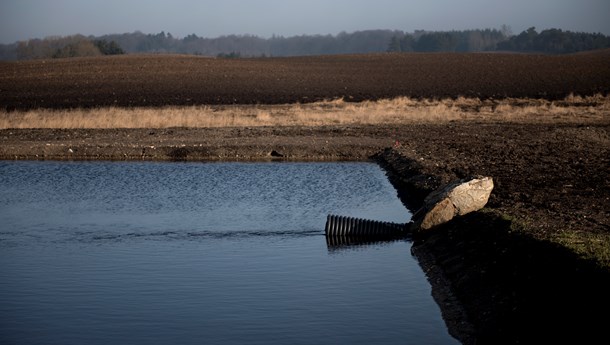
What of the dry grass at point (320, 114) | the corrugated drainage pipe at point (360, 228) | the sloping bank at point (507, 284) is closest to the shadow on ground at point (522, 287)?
the sloping bank at point (507, 284)

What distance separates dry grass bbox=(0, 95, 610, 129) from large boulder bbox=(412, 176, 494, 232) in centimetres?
2769

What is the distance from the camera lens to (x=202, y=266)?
1728cm

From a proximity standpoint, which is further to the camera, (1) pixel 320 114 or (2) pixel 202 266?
(1) pixel 320 114

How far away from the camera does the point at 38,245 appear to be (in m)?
19.7

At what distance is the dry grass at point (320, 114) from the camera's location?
1855 inches

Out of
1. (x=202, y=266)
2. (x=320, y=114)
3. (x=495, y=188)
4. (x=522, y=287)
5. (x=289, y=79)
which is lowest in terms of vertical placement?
(x=320, y=114)

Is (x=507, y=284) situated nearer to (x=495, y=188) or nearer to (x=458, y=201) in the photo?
(x=458, y=201)

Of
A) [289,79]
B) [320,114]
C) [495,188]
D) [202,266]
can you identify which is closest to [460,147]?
[495,188]

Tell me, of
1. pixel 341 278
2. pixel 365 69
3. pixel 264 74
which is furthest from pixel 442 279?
pixel 365 69

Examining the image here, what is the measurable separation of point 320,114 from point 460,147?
57.8 feet

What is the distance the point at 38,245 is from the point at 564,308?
1203cm

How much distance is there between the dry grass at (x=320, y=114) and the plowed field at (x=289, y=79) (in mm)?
8080

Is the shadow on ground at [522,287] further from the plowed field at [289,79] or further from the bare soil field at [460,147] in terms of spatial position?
the plowed field at [289,79]

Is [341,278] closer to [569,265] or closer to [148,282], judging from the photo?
[148,282]
